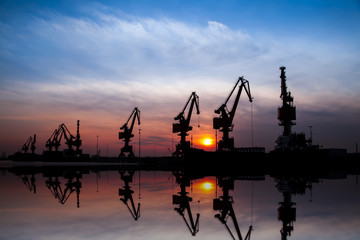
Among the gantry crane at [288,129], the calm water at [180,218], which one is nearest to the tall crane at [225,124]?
the gantry crane at [288,129]

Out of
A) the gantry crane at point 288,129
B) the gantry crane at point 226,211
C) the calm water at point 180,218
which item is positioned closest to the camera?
the calm water at point 180,218

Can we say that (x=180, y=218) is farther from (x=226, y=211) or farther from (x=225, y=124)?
(x=225, y=124)

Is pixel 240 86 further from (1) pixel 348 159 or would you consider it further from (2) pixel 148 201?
(2) pixel 148 201

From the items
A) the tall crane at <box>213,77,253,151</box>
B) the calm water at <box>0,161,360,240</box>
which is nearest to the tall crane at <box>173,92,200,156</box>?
the tall crane at <box>213,77,253,151</box>

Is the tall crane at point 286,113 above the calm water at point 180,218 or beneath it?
above

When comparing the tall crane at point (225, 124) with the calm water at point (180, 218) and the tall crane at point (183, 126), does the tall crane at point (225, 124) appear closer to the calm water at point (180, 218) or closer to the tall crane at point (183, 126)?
the tall crane at point (183, 126)

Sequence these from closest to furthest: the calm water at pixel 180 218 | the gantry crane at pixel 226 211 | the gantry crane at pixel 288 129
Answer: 1. the calm water at pixel 180 218
2. the gantry crane at pixel 226 211
3. the gantry crane at pixel 288 129

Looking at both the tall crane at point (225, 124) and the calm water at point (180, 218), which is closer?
the calm water at point (180, 218)

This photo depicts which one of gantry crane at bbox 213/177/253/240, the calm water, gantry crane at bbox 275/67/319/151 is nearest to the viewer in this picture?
the calm water

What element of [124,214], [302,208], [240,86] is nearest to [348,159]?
[240,86]

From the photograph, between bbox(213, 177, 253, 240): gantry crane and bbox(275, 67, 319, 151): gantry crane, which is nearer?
bbox(213, 177, 253, 240): gantry crane

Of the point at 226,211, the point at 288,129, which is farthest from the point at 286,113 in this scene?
the point at 226,211

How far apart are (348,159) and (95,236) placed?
95.9 metres

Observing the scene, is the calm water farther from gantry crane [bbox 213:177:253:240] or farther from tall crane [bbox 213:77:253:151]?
tall crane [bbox 213:77:253:151]
